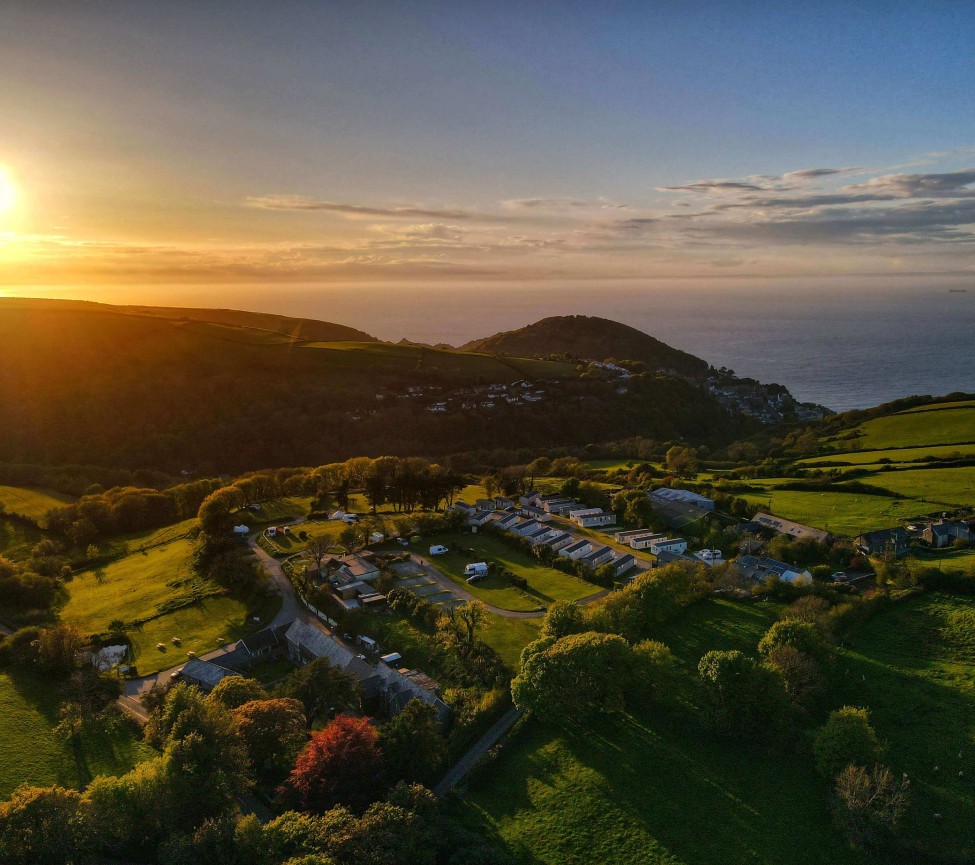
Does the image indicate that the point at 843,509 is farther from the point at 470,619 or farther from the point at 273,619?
the point at 273,619

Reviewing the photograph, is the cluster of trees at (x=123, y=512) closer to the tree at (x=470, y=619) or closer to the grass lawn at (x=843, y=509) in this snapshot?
the tree at (x=470, y=619)

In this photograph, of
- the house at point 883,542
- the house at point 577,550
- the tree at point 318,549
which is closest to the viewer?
the house at point 883,542

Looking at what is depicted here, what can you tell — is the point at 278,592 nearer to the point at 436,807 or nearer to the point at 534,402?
the point at 436,807

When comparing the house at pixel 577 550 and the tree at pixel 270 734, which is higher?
the house at pixel 577 550

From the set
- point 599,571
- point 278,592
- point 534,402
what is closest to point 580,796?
point 599,571

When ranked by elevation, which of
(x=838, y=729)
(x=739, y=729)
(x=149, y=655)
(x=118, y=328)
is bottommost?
(x=149, y=655)

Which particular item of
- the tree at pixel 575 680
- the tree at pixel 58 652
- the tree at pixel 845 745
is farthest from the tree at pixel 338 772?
the tree at pixel 58 652
